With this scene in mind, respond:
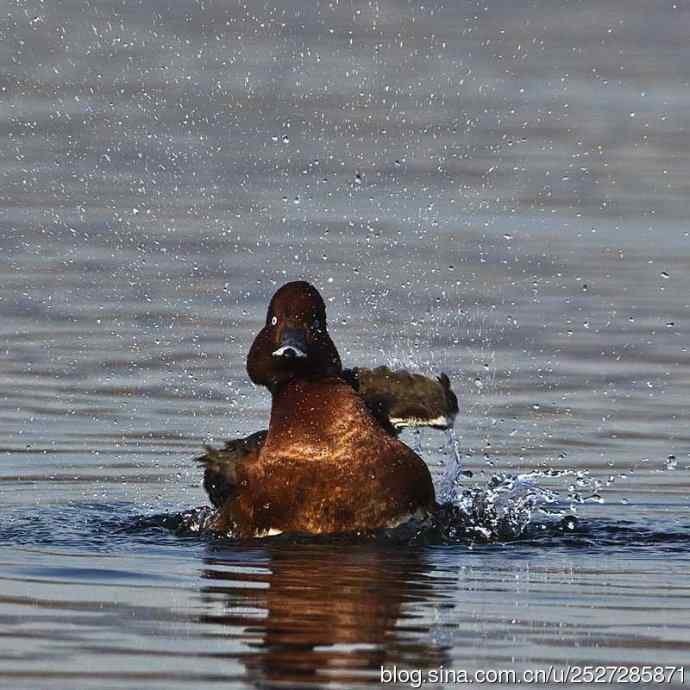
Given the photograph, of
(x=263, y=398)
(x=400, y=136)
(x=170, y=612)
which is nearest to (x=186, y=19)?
(x=400, y=136)

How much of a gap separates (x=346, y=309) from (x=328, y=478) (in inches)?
180

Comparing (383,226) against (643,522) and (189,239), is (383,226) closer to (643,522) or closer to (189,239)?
(189,239)

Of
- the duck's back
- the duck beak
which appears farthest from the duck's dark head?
the duck's back

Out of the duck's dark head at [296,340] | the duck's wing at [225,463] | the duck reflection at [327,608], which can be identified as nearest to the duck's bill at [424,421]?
the duck's dark head at [296,340]

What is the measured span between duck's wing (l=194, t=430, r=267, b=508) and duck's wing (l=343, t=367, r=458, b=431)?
1.58 ft

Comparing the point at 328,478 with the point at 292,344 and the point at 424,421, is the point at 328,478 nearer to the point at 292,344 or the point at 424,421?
the point at 292,344

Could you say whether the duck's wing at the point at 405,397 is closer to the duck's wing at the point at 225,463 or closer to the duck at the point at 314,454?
the duck at the point at 314,454

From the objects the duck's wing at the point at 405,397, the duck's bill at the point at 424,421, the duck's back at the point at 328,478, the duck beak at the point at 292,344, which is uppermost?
the duck beak at the point at 292,344

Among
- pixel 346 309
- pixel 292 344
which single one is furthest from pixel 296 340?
pixel 346 309

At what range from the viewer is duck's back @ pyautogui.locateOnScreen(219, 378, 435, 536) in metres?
9.49

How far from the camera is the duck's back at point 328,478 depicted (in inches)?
374

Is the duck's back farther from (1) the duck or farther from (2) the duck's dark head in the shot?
(2) the duck's dark head

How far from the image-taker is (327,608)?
7988mm

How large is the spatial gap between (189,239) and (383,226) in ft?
4.27
